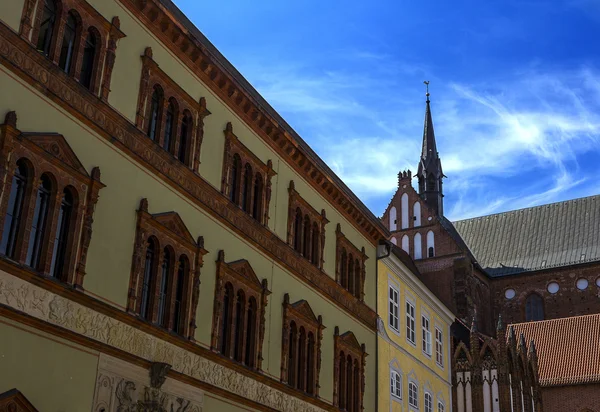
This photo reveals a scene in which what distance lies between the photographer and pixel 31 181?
48.0ft

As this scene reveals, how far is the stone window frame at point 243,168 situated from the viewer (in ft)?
69.6

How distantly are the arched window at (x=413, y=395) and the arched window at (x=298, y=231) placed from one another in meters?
9.70

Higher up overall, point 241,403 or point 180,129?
point 180,129

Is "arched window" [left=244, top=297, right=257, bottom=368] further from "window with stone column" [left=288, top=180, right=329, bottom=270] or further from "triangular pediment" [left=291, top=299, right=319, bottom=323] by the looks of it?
"window with stone column" [left=288, top=180, right=329, bottom=270]

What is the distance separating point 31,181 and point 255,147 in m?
9.23

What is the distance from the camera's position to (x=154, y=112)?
18844 millimetres

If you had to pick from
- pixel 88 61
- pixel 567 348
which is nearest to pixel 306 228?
pixel 88 61

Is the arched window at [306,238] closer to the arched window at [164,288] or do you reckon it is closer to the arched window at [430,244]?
the arched window at [164,288]

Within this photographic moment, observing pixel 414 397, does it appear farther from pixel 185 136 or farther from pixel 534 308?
pixel 534 308

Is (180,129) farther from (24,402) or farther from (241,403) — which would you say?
(24,402)

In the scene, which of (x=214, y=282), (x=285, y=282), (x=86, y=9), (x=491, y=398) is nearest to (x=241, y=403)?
(x=214, y=282)

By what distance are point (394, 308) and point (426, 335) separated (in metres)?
4.27

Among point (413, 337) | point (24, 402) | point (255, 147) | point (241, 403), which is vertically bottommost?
point (24, 402)

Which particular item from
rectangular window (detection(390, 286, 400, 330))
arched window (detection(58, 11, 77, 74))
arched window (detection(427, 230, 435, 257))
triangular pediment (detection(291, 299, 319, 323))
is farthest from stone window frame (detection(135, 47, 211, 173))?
arched window (detection(427, 230, 435, 257))
